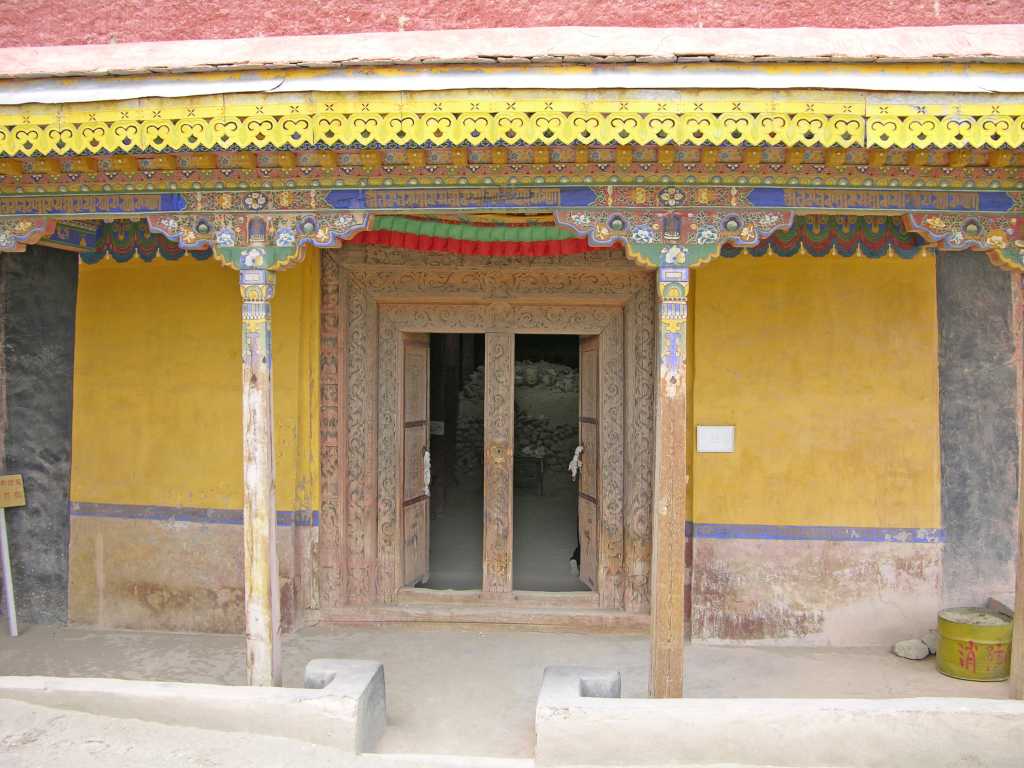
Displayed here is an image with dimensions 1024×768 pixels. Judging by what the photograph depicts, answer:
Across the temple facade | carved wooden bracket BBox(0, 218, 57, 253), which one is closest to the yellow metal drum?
the temple facade

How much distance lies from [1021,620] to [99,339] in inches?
247

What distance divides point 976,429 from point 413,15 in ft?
15.8

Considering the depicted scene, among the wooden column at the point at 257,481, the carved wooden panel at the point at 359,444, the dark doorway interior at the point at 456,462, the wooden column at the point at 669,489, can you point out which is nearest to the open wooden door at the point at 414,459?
the carved wooden panel at the point at 359,444

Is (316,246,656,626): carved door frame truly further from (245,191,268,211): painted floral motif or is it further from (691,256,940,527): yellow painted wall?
(245,191,268,211): painted floral motif

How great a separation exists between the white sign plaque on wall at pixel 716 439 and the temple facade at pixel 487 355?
0.8 inches

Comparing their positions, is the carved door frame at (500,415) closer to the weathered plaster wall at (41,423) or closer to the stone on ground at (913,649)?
the stone on ground at (913,649)

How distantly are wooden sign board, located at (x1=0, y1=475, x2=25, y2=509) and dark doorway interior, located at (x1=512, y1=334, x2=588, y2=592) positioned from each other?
13.9ft

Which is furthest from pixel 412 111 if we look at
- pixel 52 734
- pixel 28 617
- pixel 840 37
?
pixel 28 617

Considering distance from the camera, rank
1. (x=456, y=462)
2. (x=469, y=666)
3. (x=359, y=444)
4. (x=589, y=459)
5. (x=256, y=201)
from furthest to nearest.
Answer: (x=456, y=462) < (x=589, y=459) < (x=359, y=444) < (x=469, y=666) < (x=256, y=201)

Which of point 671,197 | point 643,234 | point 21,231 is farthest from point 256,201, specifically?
point 671,197

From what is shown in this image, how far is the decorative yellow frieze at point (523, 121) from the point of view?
13.9ft

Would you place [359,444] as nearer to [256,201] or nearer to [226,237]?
[226,237]

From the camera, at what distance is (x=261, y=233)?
4996 mm

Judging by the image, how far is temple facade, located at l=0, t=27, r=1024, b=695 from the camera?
4742 millimetres
